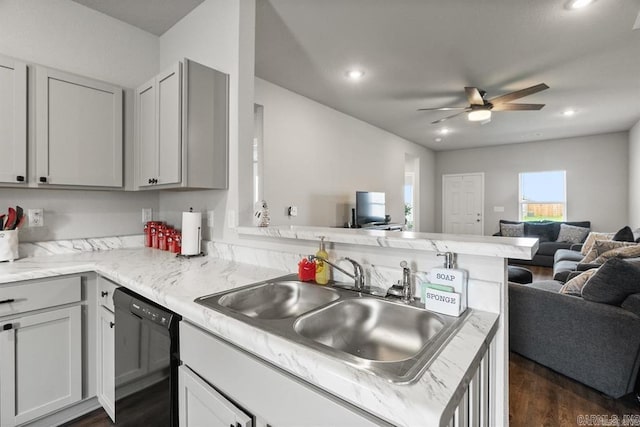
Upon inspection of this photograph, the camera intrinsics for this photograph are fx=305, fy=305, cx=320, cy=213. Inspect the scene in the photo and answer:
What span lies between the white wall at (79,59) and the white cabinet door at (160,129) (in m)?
0.18

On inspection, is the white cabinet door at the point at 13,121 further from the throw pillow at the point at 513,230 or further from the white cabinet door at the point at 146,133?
the throw pillow at the point at 513,230

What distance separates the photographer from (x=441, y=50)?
2.89m

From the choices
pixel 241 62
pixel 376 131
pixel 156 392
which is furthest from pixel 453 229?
pixel 156 392

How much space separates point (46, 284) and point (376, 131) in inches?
202

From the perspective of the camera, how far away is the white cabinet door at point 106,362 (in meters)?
1.69

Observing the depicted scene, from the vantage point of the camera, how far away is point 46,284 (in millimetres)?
1617

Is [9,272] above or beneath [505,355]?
above

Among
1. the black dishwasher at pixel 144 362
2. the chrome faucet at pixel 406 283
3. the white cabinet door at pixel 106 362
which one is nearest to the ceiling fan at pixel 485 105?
the chrome faucet at pixel 406 283

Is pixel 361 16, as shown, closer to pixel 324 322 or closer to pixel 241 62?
pixel 241 62

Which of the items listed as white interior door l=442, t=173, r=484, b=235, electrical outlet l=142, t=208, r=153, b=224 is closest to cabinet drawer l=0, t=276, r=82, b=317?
electrical outlet l=142, t=208, r=153, b=224

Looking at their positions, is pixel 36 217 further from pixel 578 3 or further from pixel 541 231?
pixel 541 231

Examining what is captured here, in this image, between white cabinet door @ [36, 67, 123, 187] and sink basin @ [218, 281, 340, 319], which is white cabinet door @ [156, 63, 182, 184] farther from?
sink basin @ [218, 281, 340, 319]

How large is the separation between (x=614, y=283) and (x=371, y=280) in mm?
1864

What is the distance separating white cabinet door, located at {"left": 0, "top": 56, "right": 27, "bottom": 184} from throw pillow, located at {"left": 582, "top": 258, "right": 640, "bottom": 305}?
12.2 feet
